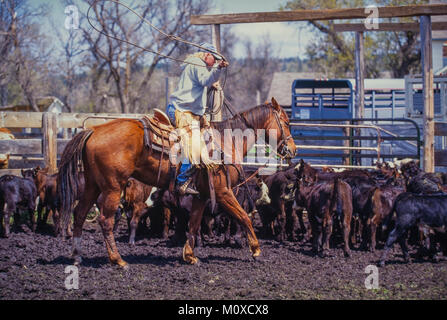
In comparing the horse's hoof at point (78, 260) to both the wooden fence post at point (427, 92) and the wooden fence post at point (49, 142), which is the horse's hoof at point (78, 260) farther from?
the wooden fence post at point (427, 92)

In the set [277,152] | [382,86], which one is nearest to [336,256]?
[277,152]

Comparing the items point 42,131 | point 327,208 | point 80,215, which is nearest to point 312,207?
point 327,208

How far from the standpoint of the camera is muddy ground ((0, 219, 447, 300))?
613 centimetres

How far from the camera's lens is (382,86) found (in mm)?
23609

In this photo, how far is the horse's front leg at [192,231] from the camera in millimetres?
7750

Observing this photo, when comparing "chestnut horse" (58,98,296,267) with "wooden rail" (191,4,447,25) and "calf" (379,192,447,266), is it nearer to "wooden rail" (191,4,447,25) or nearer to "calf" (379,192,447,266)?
"calf" (379,192,447,266)

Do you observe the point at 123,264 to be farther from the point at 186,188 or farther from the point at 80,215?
the point at 186,188

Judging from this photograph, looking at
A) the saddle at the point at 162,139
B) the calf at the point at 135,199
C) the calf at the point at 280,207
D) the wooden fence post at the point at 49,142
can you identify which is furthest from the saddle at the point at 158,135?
the wooden fence post at the point at 49,142

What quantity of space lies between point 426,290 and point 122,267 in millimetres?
4005

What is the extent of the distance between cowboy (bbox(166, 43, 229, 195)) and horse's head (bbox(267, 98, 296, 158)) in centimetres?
107

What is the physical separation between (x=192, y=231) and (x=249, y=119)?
1.91 metres

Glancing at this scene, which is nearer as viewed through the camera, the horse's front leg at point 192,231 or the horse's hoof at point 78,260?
the horse's hoof at point 78,260

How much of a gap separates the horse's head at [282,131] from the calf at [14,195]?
5.03 metres

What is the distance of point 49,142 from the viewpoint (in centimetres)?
1203
